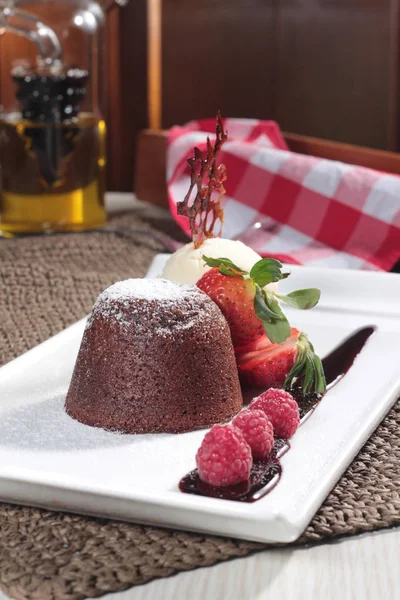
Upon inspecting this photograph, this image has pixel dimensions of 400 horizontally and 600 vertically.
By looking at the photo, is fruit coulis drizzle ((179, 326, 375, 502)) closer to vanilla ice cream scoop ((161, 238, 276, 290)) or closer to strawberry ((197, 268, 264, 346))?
strawberry ((197, 268, 264, 346))

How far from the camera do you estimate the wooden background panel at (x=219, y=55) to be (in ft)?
8.52

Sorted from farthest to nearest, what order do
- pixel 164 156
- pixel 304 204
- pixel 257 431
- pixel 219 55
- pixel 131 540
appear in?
pixel 219 55
pixel 164 156
pixel 304 204
pixel 257 431
pixel 131 540

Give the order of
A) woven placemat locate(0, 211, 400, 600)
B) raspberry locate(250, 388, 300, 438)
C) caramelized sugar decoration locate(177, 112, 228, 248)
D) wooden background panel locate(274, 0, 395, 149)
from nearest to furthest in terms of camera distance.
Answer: woven placemat locate(0, 211, 400, 600) < raspberry locate(250, 388, 300, 438) < caramelized sugar decoration locate(177, 112, 228, 248) < wooden background panel locate(274, 0, 395, 149)

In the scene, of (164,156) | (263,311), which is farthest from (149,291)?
(164,156)

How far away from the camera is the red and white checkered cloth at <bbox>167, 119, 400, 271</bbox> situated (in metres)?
1.69

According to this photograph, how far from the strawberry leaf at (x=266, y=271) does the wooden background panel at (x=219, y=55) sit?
1629 mm

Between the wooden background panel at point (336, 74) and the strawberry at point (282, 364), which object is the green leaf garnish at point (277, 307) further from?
the wooden background panel at point (336, 74)

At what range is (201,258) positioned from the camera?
4.01 feet

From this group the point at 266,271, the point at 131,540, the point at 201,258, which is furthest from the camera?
the point at 201,258

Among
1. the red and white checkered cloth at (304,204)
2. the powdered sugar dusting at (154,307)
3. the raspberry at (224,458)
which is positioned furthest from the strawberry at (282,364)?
the red and white checkered cloth at (304,204)

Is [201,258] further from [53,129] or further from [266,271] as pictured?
[53,129]

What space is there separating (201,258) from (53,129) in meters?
0.76

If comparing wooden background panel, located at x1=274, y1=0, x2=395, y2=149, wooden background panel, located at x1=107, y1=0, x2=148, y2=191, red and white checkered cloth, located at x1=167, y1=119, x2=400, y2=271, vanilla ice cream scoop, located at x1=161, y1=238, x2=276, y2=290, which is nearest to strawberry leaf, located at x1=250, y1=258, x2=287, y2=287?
vanilla ice cream scoop, located at x1=161, y1=238, x2=276, y2=290

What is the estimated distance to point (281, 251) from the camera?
177 cm
